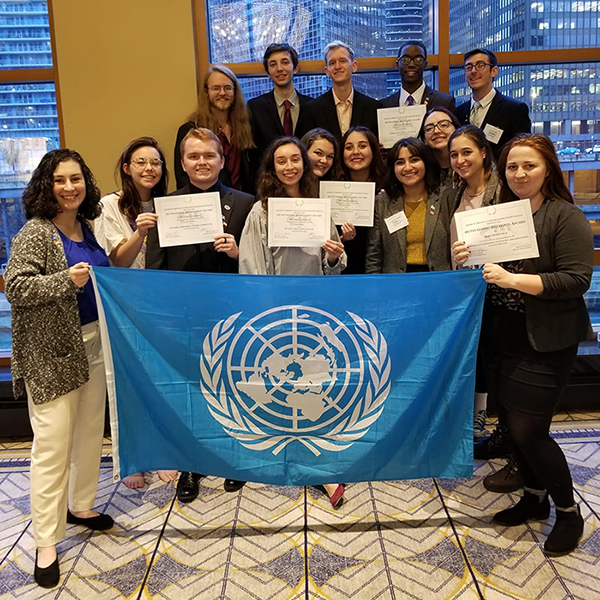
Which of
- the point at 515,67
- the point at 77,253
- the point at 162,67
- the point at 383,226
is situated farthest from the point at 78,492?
the point at 515,67

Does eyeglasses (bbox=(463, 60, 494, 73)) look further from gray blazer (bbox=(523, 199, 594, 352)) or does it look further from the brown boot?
the brown boot

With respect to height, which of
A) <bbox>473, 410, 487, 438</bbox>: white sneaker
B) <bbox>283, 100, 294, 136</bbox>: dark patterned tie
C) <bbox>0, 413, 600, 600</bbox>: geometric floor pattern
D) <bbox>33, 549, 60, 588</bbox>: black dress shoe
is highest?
<bbox>283, 100, 294, 136</bbox>: dark patterned tie

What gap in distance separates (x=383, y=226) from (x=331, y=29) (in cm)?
218

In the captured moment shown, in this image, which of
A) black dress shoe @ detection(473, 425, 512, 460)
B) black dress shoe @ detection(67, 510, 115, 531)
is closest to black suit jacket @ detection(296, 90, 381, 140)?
black dress shoe @ detection(473, 425, 512, 460)

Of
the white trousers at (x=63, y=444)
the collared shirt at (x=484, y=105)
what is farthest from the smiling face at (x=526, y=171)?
the white trousers at (x=63, y=444)

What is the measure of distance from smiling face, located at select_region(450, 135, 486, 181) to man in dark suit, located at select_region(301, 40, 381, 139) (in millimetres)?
905

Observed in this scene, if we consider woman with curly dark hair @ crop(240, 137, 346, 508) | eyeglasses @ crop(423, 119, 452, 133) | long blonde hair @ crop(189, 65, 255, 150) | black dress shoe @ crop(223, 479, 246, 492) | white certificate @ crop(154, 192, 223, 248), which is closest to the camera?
white certificate @ crop(154, 192, 223, 248)

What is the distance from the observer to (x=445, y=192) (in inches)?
109

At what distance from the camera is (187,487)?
112 inches

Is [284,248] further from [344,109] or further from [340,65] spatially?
[340,65]

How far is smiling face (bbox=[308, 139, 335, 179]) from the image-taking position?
2934mm

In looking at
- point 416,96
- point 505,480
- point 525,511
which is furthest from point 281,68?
point 525,511

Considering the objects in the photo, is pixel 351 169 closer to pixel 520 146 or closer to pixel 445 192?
pixel 445 192

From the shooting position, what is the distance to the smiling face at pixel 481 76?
342 centimetres
